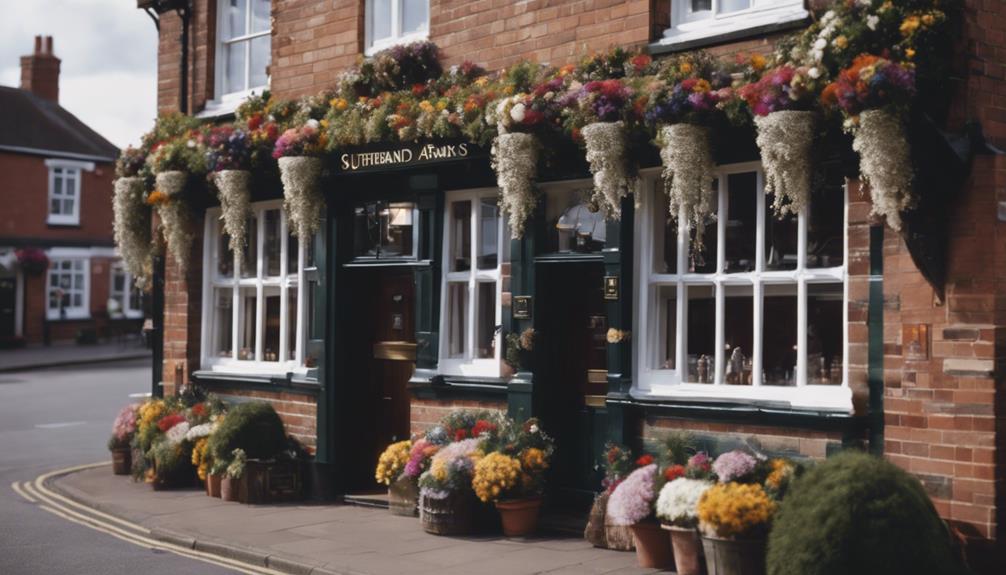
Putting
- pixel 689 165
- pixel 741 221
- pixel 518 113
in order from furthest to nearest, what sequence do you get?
pixel 518 113 < pixel 741 221 < pixel 689 165

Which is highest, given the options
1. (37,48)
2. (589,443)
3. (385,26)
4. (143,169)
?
(37,48)

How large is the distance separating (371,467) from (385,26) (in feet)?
13.7

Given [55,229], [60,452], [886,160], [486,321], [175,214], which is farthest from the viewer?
[55,229]

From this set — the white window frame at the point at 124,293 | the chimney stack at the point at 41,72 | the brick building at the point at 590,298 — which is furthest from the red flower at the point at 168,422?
the chimney stack at the point at 41,72

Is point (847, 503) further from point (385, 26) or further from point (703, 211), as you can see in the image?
point (385, 26)

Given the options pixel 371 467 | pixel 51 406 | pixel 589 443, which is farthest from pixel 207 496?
pixel 51 406

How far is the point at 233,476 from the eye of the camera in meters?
11.0

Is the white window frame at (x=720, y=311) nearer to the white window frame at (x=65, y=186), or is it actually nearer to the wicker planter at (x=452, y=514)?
the wicker planter at (x=452, y=514)

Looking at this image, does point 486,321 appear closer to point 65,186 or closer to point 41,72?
point 65,186

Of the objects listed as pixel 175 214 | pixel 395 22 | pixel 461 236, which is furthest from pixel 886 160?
pixel 175 214

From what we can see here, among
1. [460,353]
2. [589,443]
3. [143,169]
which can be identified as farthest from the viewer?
[143,169]

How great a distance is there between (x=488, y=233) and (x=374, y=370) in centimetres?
209

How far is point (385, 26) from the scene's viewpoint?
1116cm

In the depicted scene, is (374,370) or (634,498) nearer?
(634,498)
